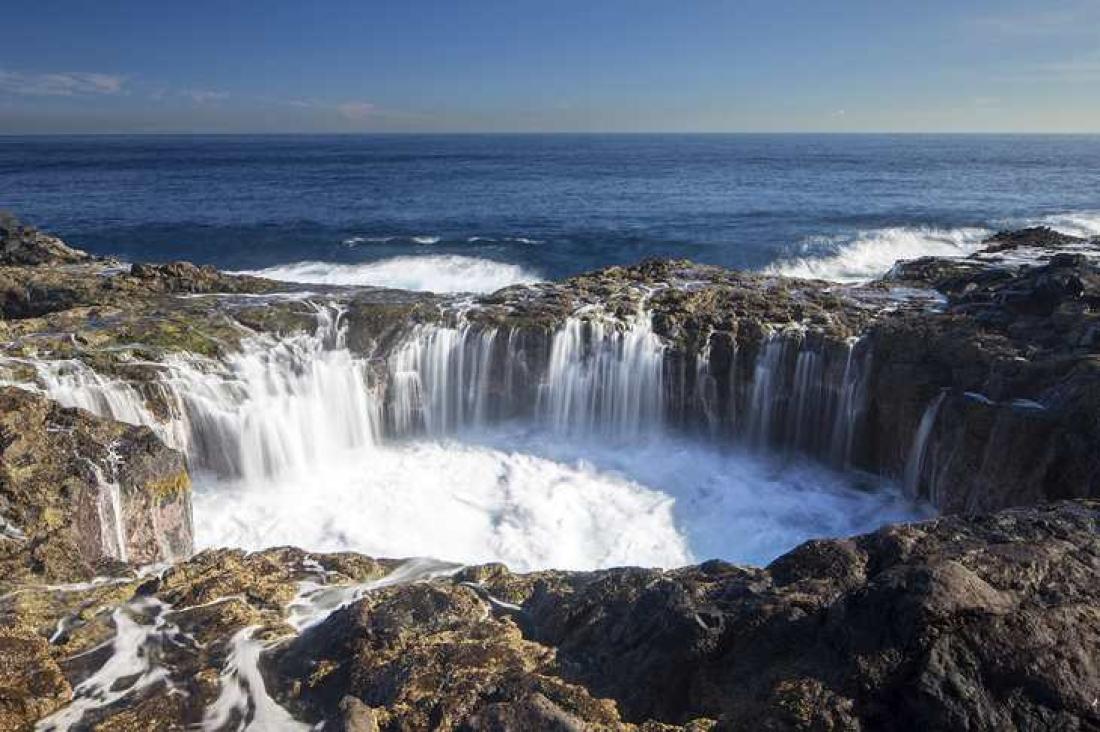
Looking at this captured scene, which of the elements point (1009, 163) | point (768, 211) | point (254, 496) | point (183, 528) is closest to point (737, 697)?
point (183, 528)

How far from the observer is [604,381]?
48.1ft

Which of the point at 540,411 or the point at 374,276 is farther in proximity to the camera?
the point at 374,276

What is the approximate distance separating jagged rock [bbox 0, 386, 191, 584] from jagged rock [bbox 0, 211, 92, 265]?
1305cm

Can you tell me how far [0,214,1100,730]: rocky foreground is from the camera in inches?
159

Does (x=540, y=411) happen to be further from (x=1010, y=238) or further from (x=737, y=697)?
(x=1010, y=238)

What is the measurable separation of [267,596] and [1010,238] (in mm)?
23882

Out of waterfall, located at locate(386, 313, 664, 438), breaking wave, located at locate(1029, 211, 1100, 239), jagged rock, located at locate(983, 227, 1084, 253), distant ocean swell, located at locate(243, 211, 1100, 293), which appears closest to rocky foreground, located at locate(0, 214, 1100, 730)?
waterfall, located at locate(386, 313, 664, 438)

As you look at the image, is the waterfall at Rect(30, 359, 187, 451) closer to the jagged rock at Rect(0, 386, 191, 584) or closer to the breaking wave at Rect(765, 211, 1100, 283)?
the jagged rock at Rect(0, 386, 191, 584)

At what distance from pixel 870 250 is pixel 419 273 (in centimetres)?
2161

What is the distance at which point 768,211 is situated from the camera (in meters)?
44.6

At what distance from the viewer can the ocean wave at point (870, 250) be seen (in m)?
32.1

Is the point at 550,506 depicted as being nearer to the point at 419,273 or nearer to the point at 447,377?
the point at 447,377

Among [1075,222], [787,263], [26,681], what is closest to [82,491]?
[26,681]

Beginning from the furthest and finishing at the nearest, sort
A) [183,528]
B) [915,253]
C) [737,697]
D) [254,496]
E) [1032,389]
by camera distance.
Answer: [915,253]
[254,496]
[1032,389]
[183,528]
[737,697]
